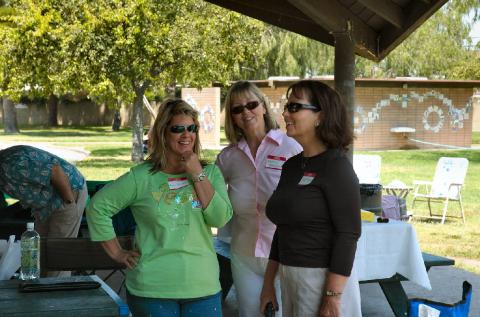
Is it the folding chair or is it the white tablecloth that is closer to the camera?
the folding chair

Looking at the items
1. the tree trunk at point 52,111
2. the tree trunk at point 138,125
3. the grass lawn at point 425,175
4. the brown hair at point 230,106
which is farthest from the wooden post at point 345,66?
the tree trunk at point 52,111

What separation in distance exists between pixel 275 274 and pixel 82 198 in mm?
2536

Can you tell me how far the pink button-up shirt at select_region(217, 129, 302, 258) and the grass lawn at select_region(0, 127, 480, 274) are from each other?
10.7 ft

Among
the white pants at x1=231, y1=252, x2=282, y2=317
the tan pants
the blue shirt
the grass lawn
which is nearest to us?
the white pants at x1=231, y1=252, x2=282, y2=317

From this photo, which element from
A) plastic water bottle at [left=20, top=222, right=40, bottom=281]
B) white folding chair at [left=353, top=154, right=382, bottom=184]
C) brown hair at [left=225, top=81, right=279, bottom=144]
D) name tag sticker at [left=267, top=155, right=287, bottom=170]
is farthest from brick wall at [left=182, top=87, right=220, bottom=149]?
plastic water bottle at [left=20, top=222, right=40, bottom=281]

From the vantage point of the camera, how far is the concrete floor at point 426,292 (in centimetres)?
630

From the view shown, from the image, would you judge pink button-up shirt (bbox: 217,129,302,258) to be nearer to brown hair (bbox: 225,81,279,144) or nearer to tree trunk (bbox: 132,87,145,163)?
brown hair (bbox: 225,81,279,144)

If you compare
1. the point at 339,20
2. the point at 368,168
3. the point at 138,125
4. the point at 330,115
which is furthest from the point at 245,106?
the point at 138,125

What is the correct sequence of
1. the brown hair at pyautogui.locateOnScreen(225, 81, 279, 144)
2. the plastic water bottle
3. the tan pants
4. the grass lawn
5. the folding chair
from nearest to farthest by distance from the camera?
Answer: the folding chair
the plastic water bottle
the brown hair at pyautogui.locateOnScreen(225, 81, 279, 144)
the tan pants
the grass lawn

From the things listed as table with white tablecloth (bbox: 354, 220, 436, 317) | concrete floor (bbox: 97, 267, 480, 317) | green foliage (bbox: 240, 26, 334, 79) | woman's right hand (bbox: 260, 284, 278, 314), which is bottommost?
concrete floor (bbox: 97, 267, 480, 317)

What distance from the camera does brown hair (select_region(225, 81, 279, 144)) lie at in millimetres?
3881

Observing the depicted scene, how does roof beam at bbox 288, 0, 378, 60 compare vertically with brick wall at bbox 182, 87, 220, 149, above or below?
above

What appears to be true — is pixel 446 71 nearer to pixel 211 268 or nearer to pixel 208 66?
pixel 208 66

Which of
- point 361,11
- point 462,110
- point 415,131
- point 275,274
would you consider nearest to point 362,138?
point 415,131
